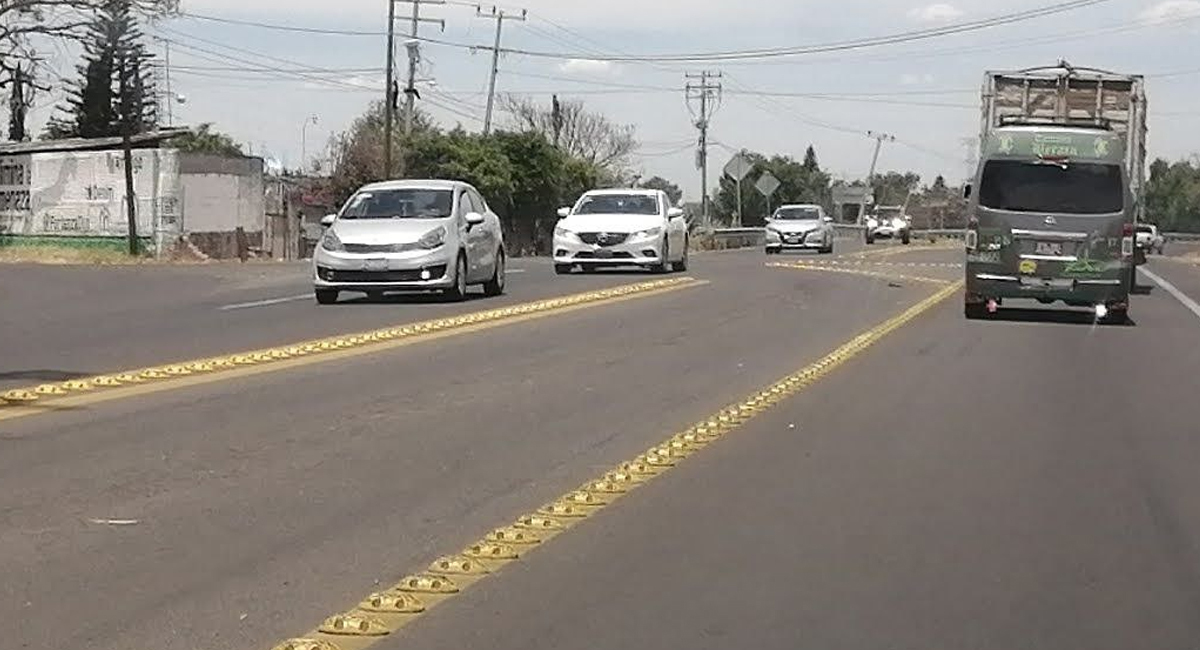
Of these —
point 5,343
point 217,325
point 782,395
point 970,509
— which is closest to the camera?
point 970,509

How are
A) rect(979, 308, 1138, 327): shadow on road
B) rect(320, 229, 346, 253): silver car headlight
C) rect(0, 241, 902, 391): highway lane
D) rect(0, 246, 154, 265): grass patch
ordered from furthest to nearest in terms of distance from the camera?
rect(0, 246, 154, 265): grass patch → rect(979, 308, 1138, 327): shadow on road → rect(320, 229, 346, 253): silver car headlight → rect(0, 241, 902, 391): highway lane

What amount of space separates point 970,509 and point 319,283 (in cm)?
1393

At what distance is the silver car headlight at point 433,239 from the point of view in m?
21.6

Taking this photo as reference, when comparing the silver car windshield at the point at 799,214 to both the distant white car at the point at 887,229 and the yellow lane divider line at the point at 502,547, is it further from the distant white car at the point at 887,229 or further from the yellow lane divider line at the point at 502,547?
the yellow lane divider line at the point at 502,547

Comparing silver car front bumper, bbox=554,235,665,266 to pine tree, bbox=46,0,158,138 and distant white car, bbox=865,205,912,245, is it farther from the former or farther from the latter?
distant white car, bbox=865,205,912,245

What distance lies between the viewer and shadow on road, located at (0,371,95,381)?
520 inches

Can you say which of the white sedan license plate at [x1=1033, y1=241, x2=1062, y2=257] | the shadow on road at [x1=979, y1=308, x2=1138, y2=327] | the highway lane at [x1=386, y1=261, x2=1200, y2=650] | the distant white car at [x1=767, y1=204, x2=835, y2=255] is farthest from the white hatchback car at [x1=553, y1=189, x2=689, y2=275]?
the distant white car at [x1=767, y1=204, x2=835, y2=255]

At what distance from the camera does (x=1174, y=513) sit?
Result: 880cm

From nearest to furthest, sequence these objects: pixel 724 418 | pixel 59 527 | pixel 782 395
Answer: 1. pixel 59 527
2. pixel 724 418
3. pixel 782 395

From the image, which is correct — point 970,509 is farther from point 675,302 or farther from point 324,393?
point 675,302

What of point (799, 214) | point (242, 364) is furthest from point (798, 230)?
point (242, 364)

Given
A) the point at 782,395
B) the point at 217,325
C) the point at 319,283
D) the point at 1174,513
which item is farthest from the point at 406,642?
the point at 319,283

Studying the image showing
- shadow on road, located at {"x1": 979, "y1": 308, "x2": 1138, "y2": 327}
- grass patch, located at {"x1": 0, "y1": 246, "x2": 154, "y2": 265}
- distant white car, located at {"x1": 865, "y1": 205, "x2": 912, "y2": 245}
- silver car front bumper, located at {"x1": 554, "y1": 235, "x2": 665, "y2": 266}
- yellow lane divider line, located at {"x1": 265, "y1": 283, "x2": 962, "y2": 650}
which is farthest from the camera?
distant white car, located at {"x1": 865, "y1": 205, "x2": 912, "y2": 245}

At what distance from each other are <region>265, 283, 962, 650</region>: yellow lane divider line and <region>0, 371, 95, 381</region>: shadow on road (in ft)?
16.2
